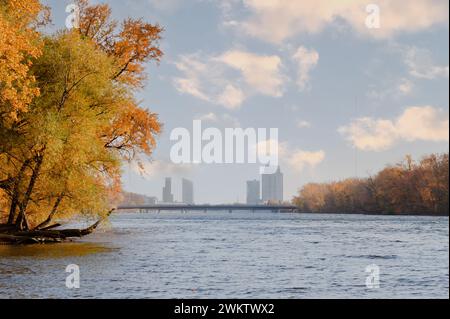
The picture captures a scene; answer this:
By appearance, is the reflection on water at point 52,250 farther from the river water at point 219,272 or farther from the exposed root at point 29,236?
the exposed root at point 29,236

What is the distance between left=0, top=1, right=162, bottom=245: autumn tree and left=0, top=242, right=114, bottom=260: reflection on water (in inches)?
74.8

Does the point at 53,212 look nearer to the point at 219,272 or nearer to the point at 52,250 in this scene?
the point at 52,250

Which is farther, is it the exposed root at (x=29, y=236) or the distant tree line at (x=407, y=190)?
the distant tree line at (x=407, y=190)

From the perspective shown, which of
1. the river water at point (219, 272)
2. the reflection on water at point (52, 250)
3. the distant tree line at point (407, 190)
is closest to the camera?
the river water at point (219, 272)

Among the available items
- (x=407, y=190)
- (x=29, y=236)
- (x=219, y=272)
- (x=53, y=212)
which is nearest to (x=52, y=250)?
(x=29, y=236)

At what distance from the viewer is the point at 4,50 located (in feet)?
78.4

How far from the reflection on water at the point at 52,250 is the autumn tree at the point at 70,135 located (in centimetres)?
190

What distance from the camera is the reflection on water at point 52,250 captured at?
106 ft

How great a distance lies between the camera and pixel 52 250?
35.3m

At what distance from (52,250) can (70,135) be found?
22.4 ft

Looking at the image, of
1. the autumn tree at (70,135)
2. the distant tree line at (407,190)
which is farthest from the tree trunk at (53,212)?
the distant tree line at (407,190)

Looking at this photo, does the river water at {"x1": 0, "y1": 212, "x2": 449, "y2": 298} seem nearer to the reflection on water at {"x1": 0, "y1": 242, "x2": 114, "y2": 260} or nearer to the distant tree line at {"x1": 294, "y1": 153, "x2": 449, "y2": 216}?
the reflection on water at {"x1": 0, "y1": 242, "x2": 114, "y2": 260}
